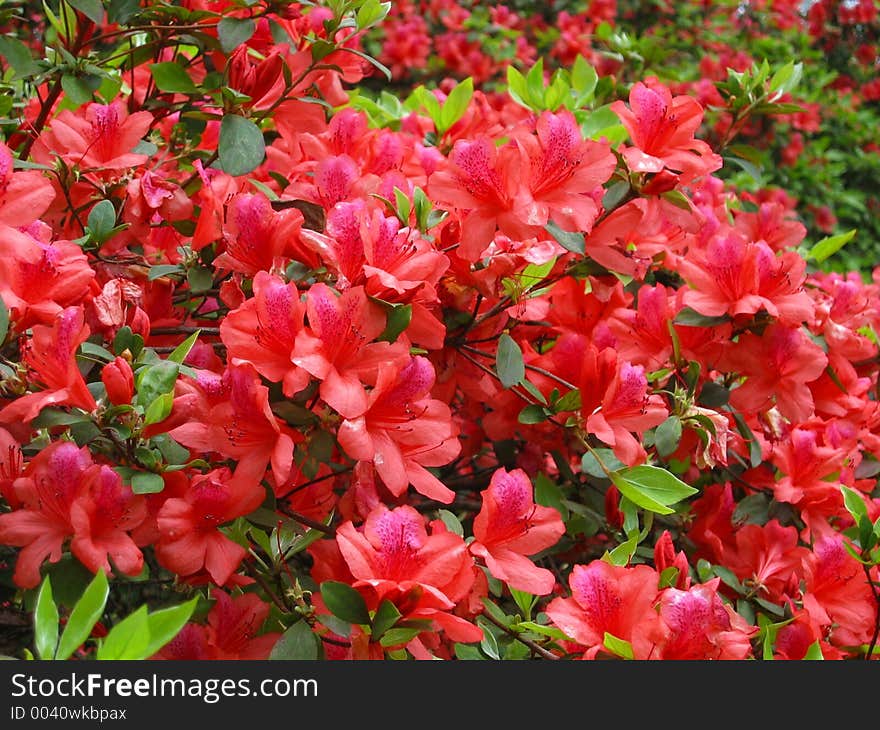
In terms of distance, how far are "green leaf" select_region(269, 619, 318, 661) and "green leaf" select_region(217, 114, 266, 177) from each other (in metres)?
0.64

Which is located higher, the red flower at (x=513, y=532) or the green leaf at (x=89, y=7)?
the green leaf at (x=89, y=7)

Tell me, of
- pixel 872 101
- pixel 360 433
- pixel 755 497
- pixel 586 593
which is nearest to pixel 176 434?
pixel 360 433

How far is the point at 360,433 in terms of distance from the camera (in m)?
1.01

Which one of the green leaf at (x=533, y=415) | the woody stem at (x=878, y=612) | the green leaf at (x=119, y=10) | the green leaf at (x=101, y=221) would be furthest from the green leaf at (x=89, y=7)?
the woody stem at (x=878, y=612)

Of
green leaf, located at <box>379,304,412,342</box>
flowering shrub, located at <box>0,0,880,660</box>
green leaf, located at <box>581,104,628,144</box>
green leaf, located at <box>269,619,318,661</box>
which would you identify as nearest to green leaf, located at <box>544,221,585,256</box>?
flowering shrub, located at <box>0,0,880,660</box>

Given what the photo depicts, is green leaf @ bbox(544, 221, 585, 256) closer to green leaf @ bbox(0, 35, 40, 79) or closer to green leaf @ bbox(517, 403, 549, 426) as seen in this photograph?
green leaf @ bbox(517, 403, 549, 426)

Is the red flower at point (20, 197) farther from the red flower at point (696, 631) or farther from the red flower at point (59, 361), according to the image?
the red flower at point (696, 631)

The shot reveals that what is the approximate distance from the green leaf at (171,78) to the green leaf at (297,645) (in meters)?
0.85

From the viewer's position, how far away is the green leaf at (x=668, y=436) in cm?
131

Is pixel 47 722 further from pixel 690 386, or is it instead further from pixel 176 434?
pixel 690 386

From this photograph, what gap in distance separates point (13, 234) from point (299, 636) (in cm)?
57

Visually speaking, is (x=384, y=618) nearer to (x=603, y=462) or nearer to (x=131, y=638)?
(x=131, y=638)

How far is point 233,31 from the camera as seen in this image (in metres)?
1.37

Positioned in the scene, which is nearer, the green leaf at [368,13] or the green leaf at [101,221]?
the green leaf at [101,221]
